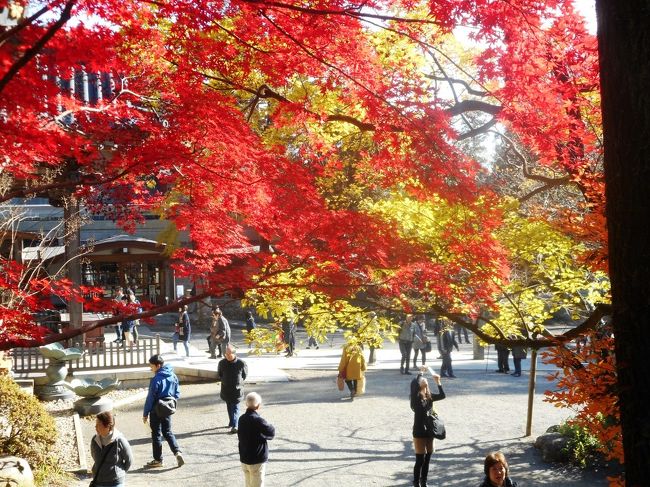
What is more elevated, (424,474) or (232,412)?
(232,412)

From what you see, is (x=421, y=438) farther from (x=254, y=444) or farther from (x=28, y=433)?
(x=28, y=433)

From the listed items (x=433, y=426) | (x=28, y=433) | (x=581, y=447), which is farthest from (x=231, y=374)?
(x=581, y=447)

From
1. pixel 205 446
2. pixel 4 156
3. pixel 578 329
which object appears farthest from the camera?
pixel 205 446

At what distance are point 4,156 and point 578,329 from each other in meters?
5.46

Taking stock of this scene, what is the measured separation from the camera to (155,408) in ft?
28.9

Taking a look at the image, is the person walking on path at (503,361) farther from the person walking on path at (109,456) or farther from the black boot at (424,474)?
the person walking on path at (109,456)

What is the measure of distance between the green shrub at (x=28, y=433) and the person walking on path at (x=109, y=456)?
2459 millimetres

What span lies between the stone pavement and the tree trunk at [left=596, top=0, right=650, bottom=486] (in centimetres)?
640

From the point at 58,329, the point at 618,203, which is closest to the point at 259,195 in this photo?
the point at 618,203

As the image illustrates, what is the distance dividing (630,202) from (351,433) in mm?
9191

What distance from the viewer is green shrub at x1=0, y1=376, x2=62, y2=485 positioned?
8.32m

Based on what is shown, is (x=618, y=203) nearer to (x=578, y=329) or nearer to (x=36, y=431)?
(x=578, y=329)

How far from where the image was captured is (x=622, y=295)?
8.61 feet

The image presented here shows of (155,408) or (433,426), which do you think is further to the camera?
(155,408)
